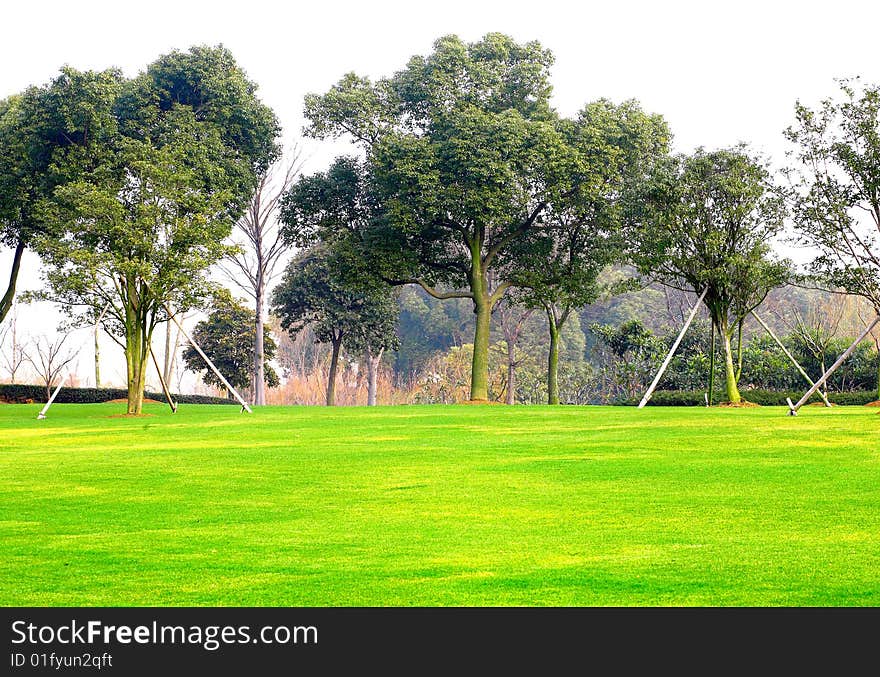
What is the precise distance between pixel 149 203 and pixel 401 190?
8.02m

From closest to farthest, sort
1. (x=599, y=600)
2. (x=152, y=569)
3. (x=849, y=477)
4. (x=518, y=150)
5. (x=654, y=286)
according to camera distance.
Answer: (x=599, y=600) < (x=152, y=569) < (x=849, y=477) < (x=518, y=150) < (x=654, y=286)

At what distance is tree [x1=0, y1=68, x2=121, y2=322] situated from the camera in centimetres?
3225

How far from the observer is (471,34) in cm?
3578

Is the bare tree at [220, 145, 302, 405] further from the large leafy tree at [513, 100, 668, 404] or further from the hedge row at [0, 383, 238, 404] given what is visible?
the large leafy tree at [513, 100, 668, 404]

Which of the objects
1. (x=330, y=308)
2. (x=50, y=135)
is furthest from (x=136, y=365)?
(x=330, y=308)

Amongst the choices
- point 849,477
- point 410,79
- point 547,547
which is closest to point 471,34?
point 410,79

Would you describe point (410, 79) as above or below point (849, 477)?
above

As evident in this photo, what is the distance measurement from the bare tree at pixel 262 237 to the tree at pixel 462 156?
5996mm

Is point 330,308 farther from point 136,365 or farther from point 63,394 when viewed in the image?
point 136,365

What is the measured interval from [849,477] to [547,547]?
5.30 meters

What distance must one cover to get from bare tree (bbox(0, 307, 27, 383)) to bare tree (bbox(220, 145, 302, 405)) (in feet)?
35.3

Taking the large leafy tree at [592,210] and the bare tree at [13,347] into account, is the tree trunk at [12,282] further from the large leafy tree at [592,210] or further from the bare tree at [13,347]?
the large leafy tree at [592,210]

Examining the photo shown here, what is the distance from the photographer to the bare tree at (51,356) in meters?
41.4
